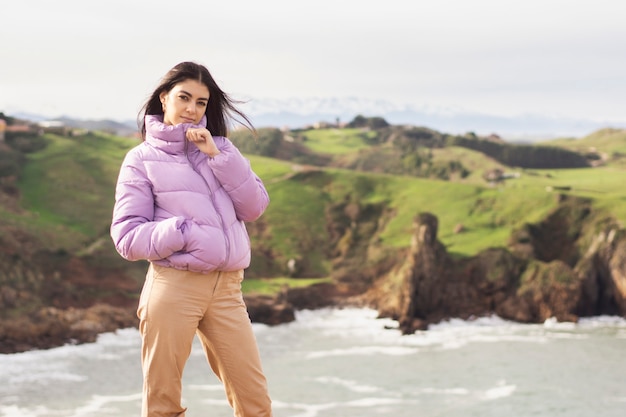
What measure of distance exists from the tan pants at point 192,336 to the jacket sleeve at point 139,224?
0.31m

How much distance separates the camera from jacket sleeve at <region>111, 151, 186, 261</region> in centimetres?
770

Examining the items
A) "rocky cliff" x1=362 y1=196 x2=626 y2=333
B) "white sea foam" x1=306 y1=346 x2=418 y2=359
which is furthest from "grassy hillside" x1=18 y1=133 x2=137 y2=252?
"white sea foam" x1=306 y1=346 x2=418 y2=359

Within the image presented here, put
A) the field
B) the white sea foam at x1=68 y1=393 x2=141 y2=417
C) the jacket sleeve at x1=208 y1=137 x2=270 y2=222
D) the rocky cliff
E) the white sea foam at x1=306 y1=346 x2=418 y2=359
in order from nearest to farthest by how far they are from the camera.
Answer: the jacket sleeve at x1=208 y1=137 x2=270 y2=222, the white sea foam at x1=68 y1=393 x2=141 y2=417, the white sea foam at x1=306 y1=346 x2=418 y2=359, the rocky cliff, the field

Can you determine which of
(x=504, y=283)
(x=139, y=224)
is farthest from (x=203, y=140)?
(x=504, y=283)

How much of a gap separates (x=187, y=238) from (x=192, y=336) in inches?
40.4

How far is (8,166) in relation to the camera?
208 ft

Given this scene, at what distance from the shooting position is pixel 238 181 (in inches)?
320

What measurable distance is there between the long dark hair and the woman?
1cm

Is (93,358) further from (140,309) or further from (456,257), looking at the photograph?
(140,309)

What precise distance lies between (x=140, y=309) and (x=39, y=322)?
131 ft

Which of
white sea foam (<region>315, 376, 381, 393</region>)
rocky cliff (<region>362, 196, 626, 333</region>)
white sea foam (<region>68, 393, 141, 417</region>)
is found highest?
rocky cliff (<region>362, 196, 626, 333</region>)

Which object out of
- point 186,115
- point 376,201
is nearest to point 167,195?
point 186,115

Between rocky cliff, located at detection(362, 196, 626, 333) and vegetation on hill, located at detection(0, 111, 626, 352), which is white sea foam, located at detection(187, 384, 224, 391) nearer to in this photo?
vegetation on hill, located at detection(0, 111, 626, 352)

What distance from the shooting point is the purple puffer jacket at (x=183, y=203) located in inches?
306
